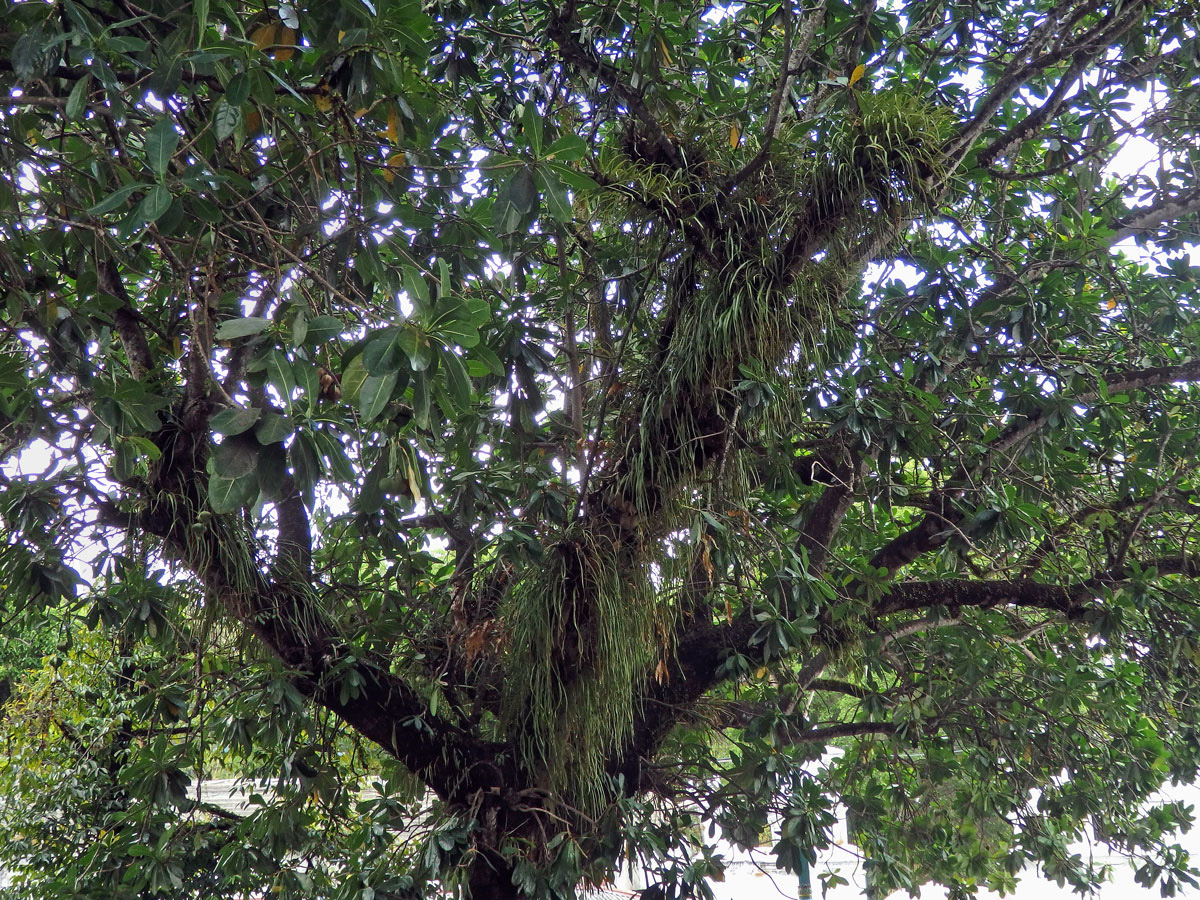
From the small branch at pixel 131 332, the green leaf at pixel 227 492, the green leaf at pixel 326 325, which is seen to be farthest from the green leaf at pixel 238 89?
the small branch at pixel 131 332

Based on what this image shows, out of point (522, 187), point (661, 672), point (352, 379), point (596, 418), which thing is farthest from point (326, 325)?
point (661, 672)

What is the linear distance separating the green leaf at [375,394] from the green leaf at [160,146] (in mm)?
590

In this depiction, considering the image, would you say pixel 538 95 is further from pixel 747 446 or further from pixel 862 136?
pixel 747 446

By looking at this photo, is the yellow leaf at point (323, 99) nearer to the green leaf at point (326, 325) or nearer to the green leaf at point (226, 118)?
the green leaf at point (226, 118)

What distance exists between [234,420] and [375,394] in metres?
0.24

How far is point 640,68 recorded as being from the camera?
9.77ft

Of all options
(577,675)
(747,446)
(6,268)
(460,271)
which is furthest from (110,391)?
(747,446)

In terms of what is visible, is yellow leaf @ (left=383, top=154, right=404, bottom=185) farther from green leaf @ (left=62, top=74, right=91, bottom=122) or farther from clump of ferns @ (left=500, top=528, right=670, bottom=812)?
clump of ferns @ (left=500, top=528, right=670, bottom=812)

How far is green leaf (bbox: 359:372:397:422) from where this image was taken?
164 cm

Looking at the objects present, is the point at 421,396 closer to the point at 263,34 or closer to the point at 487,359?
the point at 487,359

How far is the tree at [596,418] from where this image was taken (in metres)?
2.32

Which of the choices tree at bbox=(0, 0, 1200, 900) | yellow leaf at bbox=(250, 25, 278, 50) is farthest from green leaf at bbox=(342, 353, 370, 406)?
yellow leaf at bbox=(250, 25, 278, 50)

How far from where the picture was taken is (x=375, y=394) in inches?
65.2

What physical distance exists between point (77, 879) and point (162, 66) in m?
2.79
